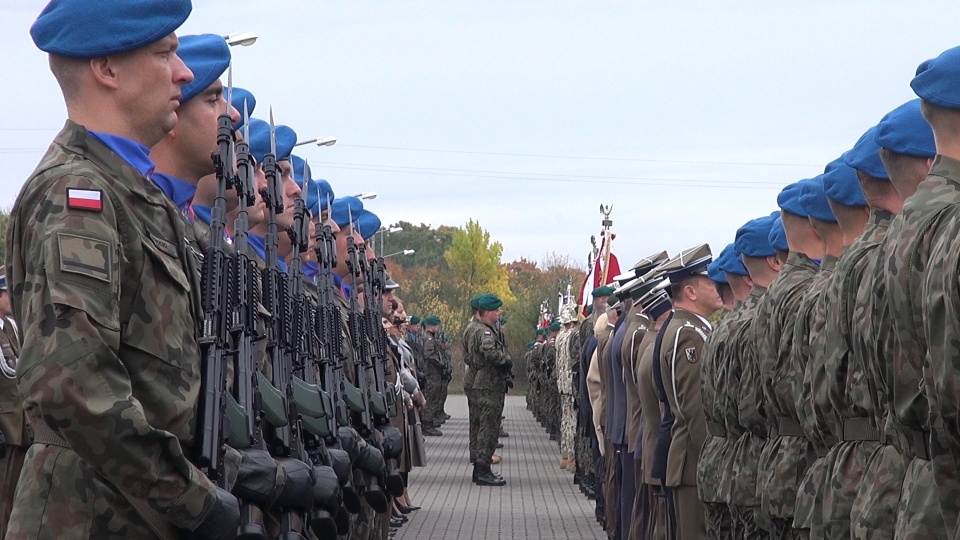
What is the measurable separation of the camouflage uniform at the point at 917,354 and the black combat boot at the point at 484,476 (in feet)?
48.9

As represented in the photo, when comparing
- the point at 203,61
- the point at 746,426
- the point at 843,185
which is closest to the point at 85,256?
the point at 203,61

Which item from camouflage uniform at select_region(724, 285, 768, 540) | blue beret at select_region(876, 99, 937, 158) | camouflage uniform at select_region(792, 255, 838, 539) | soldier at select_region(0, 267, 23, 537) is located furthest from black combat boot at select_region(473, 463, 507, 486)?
blue beret at select_region(876, 99, 937, 158)

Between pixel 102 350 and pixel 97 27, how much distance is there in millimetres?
953

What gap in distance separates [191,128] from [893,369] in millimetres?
2406

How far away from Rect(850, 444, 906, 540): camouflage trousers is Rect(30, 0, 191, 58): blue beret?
2396 mm

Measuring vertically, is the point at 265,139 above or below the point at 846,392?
above

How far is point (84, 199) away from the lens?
3.54m

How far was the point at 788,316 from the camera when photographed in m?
6.19

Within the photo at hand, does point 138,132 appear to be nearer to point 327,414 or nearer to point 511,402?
point 327,414

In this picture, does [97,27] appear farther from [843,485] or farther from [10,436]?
[10,436]

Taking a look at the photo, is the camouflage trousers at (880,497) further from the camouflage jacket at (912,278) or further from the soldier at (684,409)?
the soldier at (684,409)

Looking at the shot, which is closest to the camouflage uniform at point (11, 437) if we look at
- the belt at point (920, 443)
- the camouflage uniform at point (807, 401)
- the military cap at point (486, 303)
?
the camouflage uniform at point (807, 401)

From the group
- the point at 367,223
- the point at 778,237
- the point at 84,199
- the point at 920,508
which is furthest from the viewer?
the point at 367,223

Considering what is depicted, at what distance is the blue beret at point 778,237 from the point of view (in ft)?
25.2
